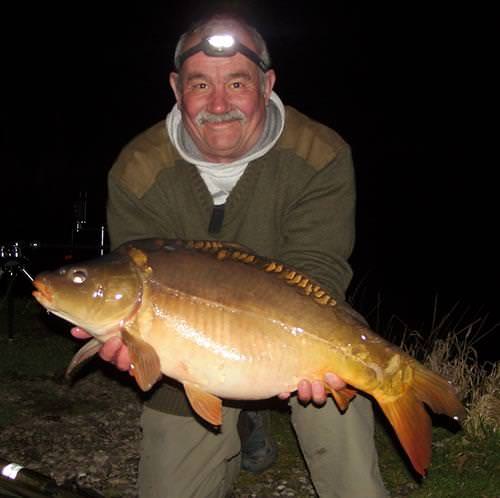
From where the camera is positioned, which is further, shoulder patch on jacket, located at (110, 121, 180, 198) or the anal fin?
shoulder patch on jacket, located at (110, 121, 180, 198)

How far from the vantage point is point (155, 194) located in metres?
2.47

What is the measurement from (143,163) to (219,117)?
0.36 metres

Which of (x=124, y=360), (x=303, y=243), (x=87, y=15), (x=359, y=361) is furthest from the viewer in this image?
(x=87, y=15)

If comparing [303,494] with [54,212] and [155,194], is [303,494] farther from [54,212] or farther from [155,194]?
[54,212]

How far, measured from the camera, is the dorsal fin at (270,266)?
1.88 m

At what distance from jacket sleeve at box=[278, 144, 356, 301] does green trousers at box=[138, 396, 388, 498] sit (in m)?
0.48

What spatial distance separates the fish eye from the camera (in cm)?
180

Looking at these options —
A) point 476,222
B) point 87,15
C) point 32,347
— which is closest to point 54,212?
point 476,222

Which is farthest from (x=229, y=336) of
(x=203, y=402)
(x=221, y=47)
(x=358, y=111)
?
(x=358, y=111)

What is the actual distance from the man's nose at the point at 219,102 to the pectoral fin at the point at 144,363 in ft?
3.24

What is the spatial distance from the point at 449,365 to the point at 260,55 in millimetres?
1970

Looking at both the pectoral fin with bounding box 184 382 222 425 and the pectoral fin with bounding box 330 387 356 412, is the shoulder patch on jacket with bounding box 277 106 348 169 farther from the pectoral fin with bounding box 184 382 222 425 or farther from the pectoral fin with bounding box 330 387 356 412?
the pectoral fin with bounding box 184 382 222 425

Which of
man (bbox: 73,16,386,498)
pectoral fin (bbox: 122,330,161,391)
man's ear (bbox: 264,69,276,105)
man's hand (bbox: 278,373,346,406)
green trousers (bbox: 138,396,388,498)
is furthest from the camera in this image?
man's ear (bbox: 264,69,276,105)

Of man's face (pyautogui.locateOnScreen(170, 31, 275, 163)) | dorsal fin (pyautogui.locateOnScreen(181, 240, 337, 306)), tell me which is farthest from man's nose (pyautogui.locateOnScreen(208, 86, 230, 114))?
dorsal fin (pyautogui.locateOnScreen(181, 240, 337, 306))
